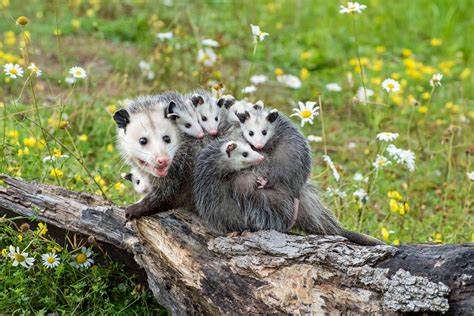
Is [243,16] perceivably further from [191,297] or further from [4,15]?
[191,297]

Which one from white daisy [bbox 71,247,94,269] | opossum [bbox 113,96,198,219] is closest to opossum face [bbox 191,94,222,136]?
opossum [bbox 113,96,198,219]

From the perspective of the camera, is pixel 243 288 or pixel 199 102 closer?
pixel 243 288

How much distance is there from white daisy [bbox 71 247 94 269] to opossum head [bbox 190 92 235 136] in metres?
0.79

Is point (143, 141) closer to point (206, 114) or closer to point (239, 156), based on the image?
point (206, 114)

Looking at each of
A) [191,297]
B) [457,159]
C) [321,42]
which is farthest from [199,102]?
[321,42]

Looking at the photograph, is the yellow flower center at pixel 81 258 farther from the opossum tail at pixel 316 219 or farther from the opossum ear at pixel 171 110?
the opossum tail at pixel 316 219

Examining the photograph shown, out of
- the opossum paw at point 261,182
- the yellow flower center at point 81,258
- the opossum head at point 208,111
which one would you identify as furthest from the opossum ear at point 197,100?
the yellow flower center at point 81,258

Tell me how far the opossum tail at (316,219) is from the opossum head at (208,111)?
1.67 feet

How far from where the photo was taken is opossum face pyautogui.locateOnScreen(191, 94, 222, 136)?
3.56 meters

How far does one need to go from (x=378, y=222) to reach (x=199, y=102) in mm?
1682

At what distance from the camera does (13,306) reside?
3377 mm

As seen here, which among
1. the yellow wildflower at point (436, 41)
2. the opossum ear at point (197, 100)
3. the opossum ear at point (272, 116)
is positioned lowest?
the yellow wildflower at point (436, 41)

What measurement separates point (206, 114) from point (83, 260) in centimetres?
88

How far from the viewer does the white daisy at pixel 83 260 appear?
351 cm
